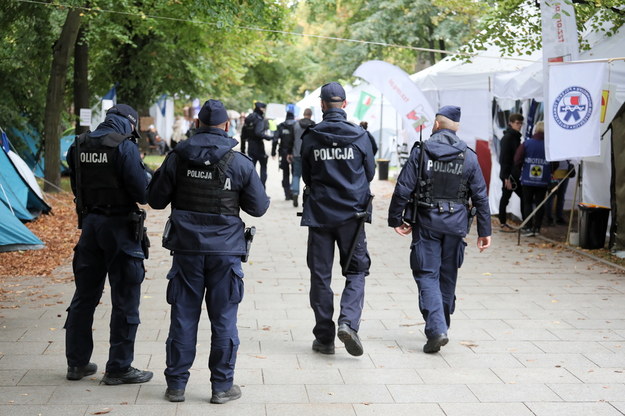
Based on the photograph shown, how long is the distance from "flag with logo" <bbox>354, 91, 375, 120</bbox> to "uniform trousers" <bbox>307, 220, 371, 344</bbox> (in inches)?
872

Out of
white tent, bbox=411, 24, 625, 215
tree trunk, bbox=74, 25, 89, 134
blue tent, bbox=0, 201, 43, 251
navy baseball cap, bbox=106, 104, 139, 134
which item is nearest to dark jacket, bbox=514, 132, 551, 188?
white tent, bbox=411, 24, 625, 215

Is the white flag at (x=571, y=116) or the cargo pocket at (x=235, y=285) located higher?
the white flag at (x=571, y=116)

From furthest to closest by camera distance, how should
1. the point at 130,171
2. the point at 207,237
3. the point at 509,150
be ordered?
1. the point at 509,150
2. the point at 130,171
3. the point at 207,237

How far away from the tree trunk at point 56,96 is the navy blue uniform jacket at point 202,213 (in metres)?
13.9

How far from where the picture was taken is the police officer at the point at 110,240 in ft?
19.1

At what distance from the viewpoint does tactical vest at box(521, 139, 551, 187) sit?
1373 cm

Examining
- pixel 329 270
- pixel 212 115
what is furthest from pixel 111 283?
pixel 329 270

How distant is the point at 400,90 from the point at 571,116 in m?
3.82

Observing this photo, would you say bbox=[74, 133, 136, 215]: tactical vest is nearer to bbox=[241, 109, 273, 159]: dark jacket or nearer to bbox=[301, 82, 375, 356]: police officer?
bbox=[301, 82, 375, 356]: police officer

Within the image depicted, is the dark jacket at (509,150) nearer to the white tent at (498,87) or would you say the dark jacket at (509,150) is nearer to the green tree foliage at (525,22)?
the white tent at (498,87)

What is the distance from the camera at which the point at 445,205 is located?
689cm

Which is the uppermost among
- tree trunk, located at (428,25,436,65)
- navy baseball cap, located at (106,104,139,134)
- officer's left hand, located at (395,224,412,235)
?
tree trunk, located at (428,25,436,65)

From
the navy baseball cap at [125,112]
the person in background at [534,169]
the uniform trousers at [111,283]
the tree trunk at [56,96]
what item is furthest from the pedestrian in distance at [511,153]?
the uniform trousers at [111,283]

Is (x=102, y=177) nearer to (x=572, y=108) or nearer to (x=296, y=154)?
(x=572, y=108)
